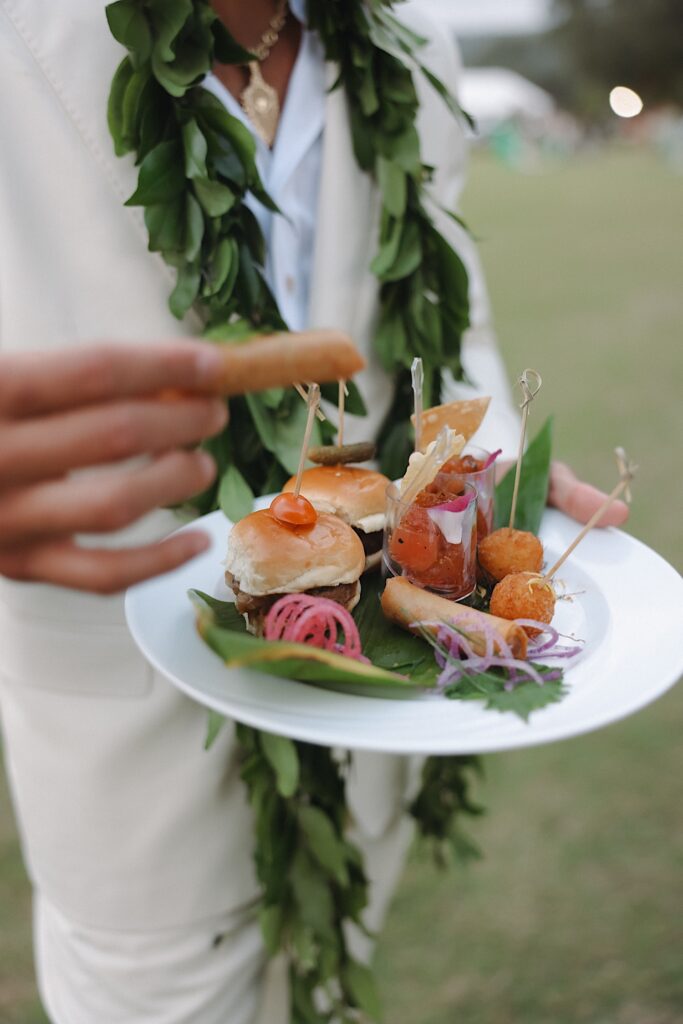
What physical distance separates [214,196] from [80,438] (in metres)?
0.86

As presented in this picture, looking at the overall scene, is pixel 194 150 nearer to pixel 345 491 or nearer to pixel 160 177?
pixel 160 177

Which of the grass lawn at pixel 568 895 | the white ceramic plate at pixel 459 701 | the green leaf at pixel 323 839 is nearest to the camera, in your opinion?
the white ceramic plate at pixel 459 701

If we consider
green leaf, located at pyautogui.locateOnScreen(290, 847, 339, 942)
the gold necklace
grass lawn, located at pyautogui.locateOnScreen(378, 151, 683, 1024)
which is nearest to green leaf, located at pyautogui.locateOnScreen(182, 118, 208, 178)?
the gold necklace

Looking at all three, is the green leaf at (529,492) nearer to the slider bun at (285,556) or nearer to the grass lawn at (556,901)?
the slider bun at (285,556)

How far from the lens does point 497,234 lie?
1506 centimetres

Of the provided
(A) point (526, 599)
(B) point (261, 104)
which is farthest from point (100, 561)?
(B) point (261, 104)

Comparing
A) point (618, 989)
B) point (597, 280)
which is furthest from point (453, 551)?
point (597, 280)

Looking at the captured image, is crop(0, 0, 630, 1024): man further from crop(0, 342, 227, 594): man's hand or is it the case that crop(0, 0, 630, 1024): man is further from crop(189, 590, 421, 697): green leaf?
crop(0, 342, 227, 594): man's hand

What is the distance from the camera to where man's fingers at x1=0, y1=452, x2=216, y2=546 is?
2.62 ft

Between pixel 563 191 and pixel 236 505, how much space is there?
2215cm

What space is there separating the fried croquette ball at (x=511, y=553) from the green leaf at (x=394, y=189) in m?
0.70

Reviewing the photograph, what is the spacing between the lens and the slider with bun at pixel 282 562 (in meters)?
1.23

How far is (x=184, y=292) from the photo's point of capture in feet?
4.93

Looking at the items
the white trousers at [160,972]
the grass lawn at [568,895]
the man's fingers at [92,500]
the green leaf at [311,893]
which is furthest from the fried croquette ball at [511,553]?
the grass lawn at [568,895]
